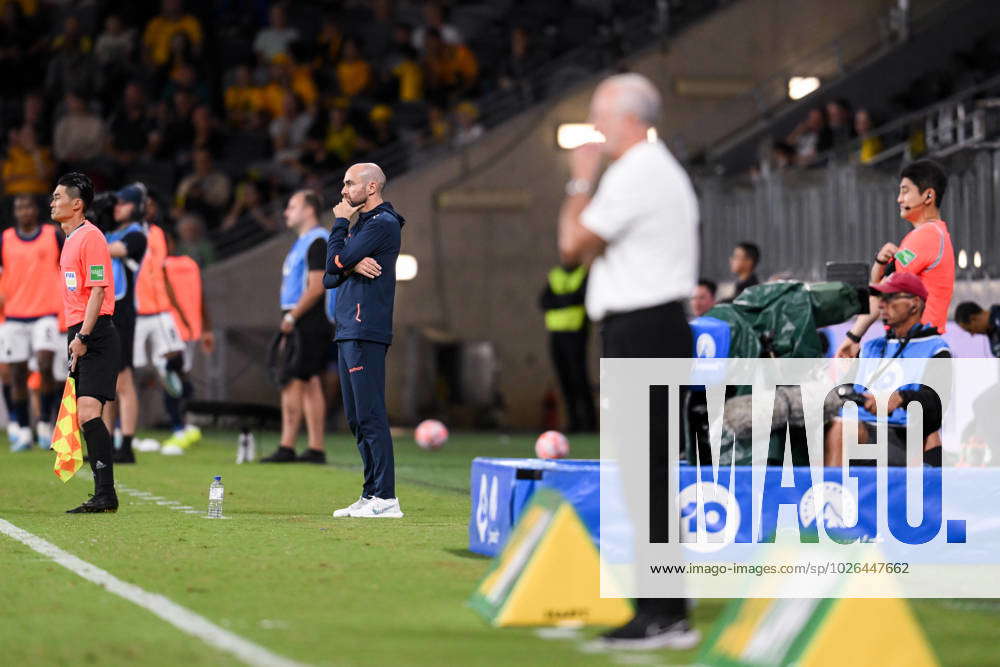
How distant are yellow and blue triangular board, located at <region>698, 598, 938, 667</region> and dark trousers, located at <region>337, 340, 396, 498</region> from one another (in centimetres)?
493

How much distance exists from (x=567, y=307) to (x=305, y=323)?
661 centimetres

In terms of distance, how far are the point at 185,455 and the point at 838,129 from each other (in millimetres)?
8696

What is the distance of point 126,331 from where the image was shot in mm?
14336

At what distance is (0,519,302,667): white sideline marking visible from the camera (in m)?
5.64

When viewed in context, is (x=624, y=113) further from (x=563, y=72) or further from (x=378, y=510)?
(x=563, y=72)

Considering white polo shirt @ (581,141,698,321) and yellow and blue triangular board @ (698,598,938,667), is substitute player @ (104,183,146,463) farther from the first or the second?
yellow and blue triangular board @ (698,598,938,667)

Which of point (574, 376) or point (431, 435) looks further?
point (574, 376)

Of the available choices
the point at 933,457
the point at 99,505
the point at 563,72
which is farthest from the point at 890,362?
the point at 563,72

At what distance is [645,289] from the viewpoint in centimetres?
617

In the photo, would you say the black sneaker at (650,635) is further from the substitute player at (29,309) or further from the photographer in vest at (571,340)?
the photographer in vest at (571,340)

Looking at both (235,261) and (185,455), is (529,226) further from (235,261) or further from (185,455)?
(185,455)

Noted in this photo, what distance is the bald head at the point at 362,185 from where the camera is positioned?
33.1ft

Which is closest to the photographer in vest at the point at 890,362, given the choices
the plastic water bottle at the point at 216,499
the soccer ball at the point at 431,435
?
the plastic water bottle at the point at 216,499

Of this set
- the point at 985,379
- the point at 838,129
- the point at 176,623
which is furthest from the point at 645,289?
the point at 838,129
